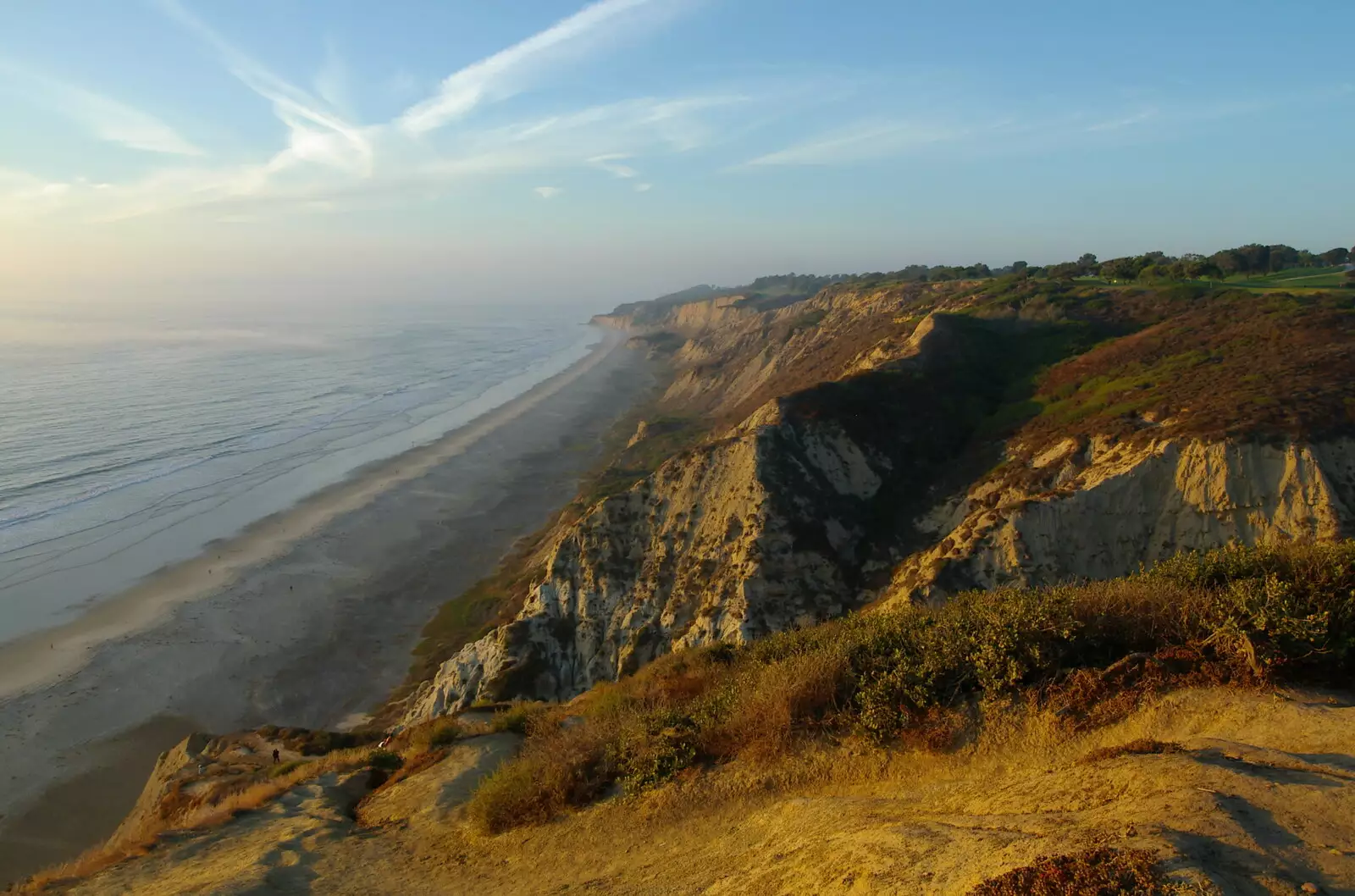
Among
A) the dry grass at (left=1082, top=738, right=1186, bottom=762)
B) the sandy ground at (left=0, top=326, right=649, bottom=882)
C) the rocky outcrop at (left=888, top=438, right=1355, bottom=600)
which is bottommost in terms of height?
the sandy ground at (left=0, top=326, right=649, bottom=882)

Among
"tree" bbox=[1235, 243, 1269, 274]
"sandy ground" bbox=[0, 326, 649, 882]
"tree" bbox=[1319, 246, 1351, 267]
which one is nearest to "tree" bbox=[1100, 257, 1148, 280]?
"tree" bbox=[1235, 243, 1269, 274]

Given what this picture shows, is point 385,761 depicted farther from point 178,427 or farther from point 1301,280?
point 178,427

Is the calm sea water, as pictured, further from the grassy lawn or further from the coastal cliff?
the grassy lawn

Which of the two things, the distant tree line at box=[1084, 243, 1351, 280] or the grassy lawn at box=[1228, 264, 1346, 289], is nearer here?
the grassy lawn at box=[1228, 264, 1346, 289]

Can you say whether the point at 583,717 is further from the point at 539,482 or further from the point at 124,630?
the point at 539,482

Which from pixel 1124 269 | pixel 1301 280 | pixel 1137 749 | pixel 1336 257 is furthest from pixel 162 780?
pixel 1336 257

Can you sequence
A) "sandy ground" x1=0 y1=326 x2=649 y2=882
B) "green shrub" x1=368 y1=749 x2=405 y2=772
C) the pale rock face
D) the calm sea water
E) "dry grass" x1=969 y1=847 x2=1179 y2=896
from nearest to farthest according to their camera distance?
"dry grass" x1=969 y1=847 x2=1179 y2=896 → "green shrub" x1=368 y1=749 x2=405 y2=772 → "sandy ground" x1=0 y1=326 x2=649 y2=882 → the pale rock face → the calm sea water

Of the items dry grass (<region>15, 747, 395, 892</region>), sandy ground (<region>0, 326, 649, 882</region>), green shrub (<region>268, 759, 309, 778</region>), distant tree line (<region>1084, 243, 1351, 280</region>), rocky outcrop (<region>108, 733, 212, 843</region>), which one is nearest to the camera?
dry grass (<region>15, 747, 395, 892</region>)

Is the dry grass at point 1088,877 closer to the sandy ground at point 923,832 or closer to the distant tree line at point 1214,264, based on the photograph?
the sandy ground at point 923,832
